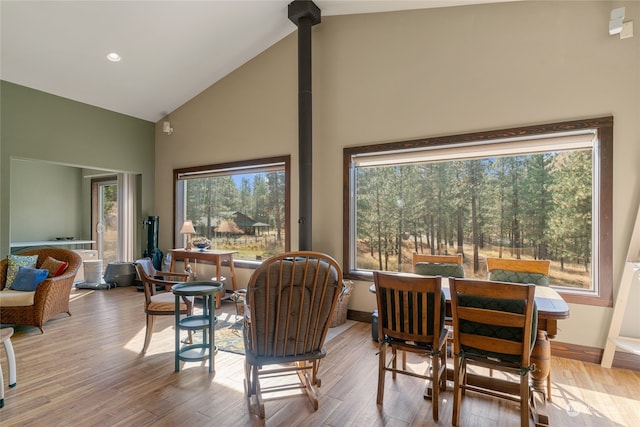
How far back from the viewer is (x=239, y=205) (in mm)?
5695

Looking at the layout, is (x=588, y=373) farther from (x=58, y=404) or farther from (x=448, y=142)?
(x=58, y=404)

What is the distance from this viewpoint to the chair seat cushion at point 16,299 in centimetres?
369

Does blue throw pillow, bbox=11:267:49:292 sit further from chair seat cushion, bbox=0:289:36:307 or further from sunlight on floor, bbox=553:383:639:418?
sunlight on floor, bbox=553:383:639:418

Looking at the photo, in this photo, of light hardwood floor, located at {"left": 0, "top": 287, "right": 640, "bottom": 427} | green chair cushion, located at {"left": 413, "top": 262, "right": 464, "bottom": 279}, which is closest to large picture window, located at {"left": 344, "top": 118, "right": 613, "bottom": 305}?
green chair cushion, located at {"left": 413, "top": 262, "right": 464, "bottom": 279}

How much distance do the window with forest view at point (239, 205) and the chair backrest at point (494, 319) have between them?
10.5ft

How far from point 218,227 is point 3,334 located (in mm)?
3688

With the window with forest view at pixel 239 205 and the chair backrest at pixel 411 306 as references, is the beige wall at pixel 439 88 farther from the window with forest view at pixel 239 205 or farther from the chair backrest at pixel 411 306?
the chair backrest at pixel 411 306

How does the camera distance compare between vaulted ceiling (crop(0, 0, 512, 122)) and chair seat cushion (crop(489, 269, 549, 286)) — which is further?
vaulted ceiling (crop(0, 0, 512, 122))

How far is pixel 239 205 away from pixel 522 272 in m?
4.31

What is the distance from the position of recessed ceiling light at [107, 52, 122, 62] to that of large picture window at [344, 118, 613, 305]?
3.51 metres

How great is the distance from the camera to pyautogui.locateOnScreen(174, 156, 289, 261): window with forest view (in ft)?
17.0

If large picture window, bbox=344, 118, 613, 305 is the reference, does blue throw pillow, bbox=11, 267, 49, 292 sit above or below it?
below

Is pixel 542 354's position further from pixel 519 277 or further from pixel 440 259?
pixel 440 259

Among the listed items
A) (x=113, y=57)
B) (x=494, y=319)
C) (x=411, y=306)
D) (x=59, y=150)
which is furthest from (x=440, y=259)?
(x=59, y=150)
